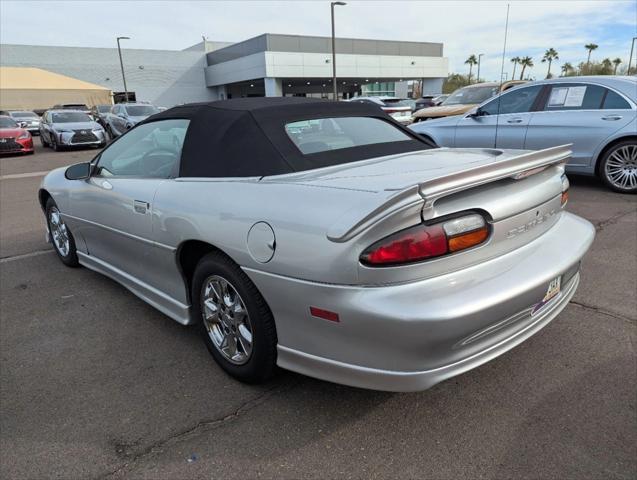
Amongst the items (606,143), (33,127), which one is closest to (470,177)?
(606,143)

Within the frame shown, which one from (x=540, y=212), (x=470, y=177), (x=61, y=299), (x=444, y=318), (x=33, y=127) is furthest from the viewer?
(x=33, y=127)

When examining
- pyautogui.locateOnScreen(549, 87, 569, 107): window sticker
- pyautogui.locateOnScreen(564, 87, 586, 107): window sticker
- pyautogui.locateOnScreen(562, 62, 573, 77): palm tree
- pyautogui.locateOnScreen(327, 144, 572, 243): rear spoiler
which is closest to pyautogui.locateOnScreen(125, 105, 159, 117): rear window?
pyautogui.locateOnScreen(549, 87, 569, 107): window sticker

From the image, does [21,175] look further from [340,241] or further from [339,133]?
[340,241]

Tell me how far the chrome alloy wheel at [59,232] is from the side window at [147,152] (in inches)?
40.9

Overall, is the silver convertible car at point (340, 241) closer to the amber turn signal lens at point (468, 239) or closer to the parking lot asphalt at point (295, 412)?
the amber turn signal lens at point (468, 239)

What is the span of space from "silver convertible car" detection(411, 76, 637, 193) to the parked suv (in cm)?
1584

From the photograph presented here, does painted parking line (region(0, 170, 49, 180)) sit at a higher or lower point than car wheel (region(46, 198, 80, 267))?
lower

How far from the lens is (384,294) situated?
1872 millimetres

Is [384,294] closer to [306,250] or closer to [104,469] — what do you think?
[306,250]

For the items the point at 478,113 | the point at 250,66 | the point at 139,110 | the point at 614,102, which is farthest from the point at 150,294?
the point at 250,66

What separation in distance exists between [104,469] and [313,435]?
3.07 ft

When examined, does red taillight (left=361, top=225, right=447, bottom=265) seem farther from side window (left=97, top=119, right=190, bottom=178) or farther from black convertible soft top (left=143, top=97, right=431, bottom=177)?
side window (left=97, top=119, right=190, bottom=178)

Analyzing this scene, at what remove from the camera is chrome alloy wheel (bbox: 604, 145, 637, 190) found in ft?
21.5

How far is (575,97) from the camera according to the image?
686 cm
